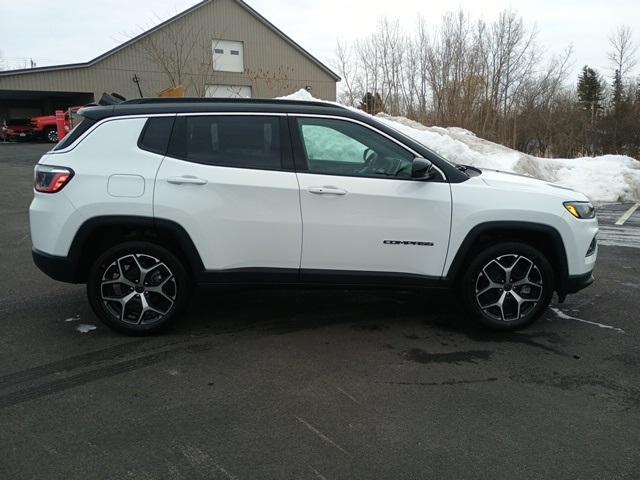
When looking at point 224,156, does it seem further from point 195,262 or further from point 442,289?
point 442,289

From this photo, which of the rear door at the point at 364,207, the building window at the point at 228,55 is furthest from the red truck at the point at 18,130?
the rear door at the point at 364,207

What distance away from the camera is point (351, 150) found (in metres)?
4.38

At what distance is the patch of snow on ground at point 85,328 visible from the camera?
453 centimetres

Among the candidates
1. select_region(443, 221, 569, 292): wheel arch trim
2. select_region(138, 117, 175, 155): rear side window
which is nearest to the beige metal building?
select_region(138, 117, 175, 155): rear side window

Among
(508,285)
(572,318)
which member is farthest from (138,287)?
(572,318)

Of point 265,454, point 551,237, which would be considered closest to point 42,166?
point 265,454

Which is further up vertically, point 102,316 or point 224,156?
point 224,156

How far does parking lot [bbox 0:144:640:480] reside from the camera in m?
2.80

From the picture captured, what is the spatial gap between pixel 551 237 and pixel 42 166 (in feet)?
13.6

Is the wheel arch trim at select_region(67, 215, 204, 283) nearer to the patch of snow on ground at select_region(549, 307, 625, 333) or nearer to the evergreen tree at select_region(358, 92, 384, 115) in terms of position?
the patch of snow on ground at select_region(549, 307, 625, 333)

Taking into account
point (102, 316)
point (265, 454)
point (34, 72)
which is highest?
point (34, 72)

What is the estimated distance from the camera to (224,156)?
4.26 meters

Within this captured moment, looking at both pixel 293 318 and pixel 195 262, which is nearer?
pixel 195 262

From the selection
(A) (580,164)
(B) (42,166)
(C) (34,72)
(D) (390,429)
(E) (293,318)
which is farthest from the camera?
(C) (34,72)
